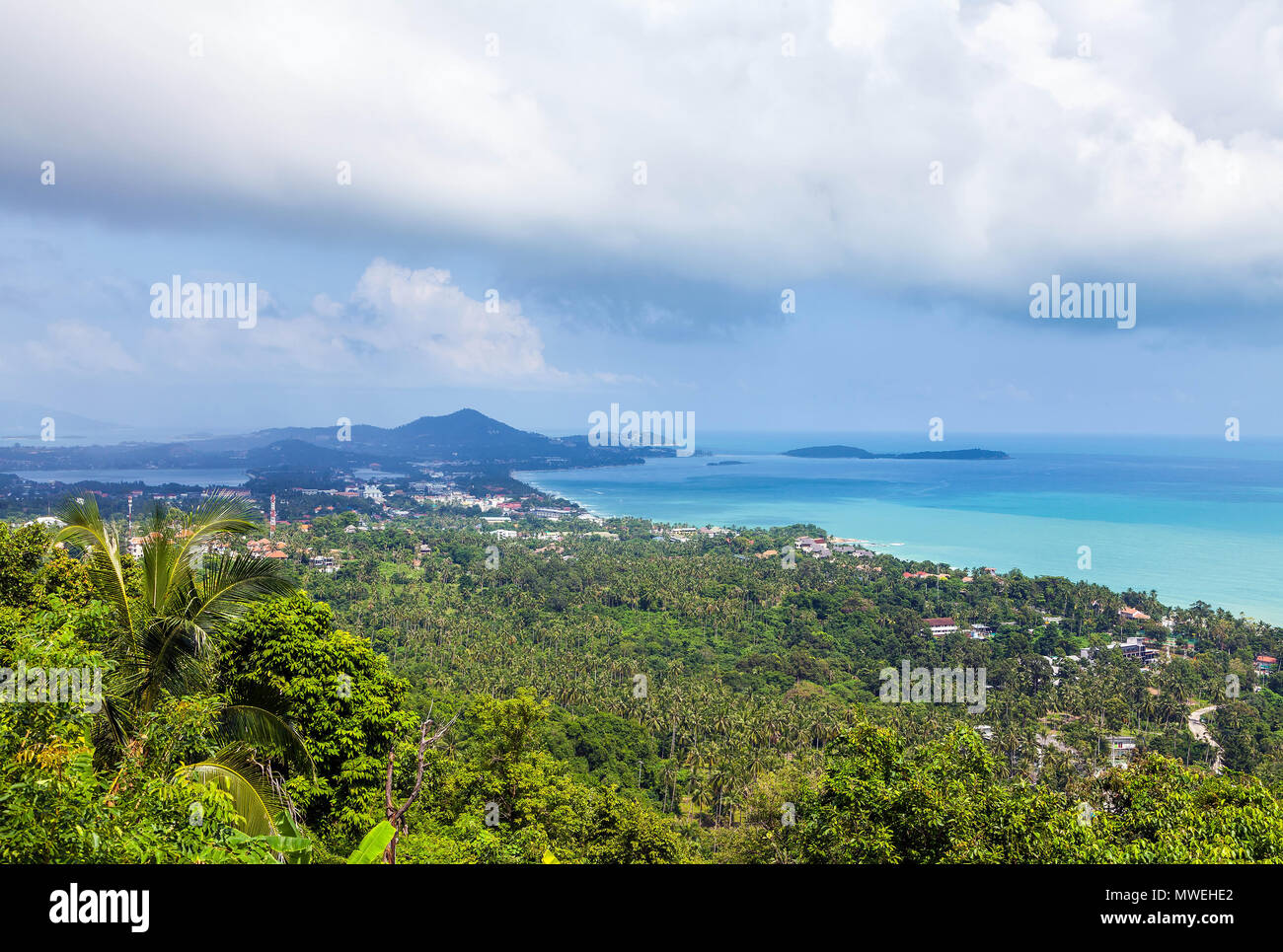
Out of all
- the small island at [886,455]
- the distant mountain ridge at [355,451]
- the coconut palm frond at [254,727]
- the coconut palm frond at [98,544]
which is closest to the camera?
the coconut palm frond at [98,544]

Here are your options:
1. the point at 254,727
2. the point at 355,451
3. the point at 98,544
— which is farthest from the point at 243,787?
the point at 355,451

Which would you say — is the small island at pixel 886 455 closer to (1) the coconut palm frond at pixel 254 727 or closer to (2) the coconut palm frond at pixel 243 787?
(1) the coconut palm frond at pixel 254 727

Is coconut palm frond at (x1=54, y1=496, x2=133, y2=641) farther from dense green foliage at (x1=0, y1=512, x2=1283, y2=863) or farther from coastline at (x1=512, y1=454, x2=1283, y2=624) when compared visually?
coastline at (x1=512, y1=454, x2=1283, y2=624)

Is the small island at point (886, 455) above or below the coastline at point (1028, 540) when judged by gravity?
above

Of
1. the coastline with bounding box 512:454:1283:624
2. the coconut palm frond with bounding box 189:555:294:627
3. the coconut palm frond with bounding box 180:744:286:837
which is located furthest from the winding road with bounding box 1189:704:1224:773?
the coconut palm frond with bounding box 189:555:294:627

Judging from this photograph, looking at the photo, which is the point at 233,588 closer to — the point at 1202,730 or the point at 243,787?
the point at 243,787

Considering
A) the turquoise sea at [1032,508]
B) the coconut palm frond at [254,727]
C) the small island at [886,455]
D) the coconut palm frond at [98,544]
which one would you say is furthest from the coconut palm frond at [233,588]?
the small island at [886,455]

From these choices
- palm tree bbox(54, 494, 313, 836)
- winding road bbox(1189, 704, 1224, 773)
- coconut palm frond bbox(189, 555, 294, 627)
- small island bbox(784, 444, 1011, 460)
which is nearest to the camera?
palm tree bbox(54, 494, 313, 836)
